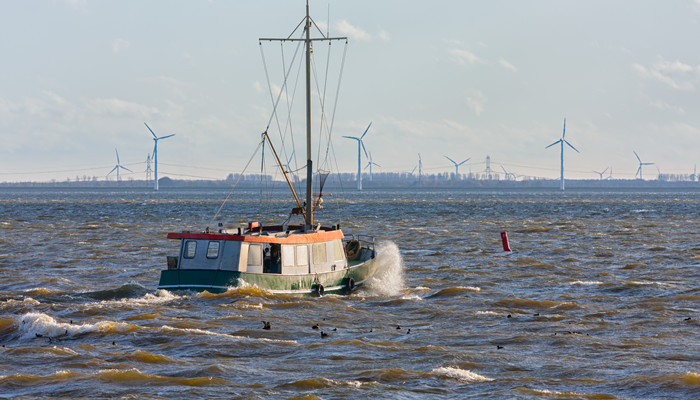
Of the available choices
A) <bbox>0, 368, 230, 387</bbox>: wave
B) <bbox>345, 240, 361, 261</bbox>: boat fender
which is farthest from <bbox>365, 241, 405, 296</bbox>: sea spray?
<bbox>0, 368, 230, 387</bbox>: wave

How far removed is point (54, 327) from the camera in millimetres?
28969

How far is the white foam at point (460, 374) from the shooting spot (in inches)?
901

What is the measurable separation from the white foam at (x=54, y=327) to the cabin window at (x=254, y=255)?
689 cm

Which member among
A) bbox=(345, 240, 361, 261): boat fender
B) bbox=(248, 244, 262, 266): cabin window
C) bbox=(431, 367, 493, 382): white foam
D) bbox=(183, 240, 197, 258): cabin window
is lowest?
bbox=(431, 367, 493, 382): white foam

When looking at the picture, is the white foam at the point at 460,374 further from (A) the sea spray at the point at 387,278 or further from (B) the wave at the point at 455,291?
(A) the sea spray at the point at 387,278

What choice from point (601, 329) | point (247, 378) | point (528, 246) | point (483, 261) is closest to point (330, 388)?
point (247, 378)

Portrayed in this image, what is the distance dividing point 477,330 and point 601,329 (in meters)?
4.32

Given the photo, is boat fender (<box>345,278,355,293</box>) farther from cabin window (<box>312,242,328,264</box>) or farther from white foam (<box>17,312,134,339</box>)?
white foam (<box>17,312,134,339</box>)

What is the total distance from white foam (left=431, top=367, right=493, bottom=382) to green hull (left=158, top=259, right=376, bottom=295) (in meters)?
13.1

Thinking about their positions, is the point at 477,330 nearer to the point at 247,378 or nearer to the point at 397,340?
the point at 397,340

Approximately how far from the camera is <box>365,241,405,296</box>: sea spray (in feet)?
134

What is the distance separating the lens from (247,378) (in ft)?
75.4

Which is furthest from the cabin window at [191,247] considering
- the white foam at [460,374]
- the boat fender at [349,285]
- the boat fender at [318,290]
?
the white foam at [460,374]

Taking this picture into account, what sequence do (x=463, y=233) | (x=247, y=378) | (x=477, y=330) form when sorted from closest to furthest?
(x=247, y=378), (x=477, y=330), (x=463, y=233)
